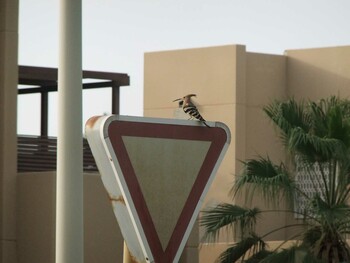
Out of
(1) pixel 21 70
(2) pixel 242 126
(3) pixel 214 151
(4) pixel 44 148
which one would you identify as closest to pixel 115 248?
Answer: (4) pixel 44 148

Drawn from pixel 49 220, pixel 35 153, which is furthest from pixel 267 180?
pixel 35 153

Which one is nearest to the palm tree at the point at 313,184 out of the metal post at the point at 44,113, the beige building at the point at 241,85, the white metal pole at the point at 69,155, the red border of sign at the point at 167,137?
the beige building at the point at 241,85

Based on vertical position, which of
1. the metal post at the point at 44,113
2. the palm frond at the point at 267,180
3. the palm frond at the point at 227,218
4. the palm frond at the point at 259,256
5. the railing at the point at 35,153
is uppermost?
the metal post at the point at 44,113

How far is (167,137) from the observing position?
509 cm

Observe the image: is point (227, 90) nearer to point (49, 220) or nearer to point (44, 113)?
point (44, 113)

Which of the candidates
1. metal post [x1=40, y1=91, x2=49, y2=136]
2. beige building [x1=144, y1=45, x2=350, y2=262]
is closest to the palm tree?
beige building [x1=144, y1=45, x2=350, y2=262]

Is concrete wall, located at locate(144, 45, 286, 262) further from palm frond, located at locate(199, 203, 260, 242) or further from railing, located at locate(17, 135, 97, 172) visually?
palm frond, located at locate(199, 203, 260, 242)

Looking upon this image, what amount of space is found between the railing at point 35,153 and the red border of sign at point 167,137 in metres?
14.2

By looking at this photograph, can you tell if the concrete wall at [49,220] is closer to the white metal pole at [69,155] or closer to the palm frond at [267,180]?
the palm frond at [267,180]

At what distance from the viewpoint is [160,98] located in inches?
961

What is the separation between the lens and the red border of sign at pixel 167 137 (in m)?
4.88

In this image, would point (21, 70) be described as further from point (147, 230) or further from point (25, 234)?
point (147, 230)

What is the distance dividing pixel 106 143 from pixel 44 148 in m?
15.2

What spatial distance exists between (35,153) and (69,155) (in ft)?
48.9
